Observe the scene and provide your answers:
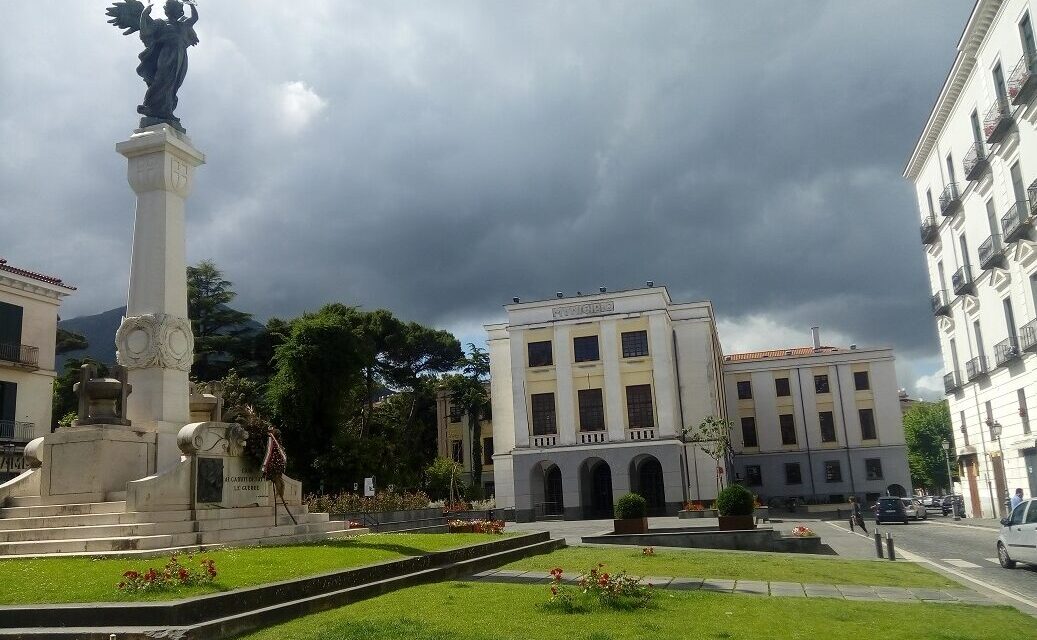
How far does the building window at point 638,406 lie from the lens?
154 ft

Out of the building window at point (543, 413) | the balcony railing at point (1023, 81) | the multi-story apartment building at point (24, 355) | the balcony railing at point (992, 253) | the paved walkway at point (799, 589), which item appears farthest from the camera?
the building window at point (543, 413)

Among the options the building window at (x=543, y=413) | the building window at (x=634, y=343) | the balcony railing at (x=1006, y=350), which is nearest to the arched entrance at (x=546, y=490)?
the building window at (x=543, y=413)

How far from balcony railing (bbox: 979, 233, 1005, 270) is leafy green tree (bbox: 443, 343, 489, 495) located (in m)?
37.9

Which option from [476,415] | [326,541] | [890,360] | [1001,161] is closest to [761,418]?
[890,360]

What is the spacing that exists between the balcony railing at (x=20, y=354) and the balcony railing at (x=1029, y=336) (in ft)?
120

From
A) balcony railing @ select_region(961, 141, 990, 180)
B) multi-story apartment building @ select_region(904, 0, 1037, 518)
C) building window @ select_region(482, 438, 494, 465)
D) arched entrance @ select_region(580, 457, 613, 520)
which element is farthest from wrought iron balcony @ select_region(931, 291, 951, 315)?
building window @ select_region(482, 438, 494, 465)

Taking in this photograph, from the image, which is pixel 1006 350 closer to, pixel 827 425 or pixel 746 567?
pixel 746 567

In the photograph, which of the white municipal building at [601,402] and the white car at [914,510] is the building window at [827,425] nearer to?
the white municipal building at [601,402]

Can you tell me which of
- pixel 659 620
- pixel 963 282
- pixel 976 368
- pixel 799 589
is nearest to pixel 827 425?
pixel 976 368

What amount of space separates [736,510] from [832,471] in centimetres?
4124

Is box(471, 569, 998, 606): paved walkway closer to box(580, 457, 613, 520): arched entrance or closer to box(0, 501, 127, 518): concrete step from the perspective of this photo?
box(0, 501, 127, 518): concrete step

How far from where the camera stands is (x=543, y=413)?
48.6 m

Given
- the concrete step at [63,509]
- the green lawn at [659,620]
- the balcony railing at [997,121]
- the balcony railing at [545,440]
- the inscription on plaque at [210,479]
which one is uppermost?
the balcony railing at [997,121]

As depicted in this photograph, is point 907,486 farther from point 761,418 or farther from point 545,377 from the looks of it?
point 545,377
